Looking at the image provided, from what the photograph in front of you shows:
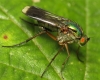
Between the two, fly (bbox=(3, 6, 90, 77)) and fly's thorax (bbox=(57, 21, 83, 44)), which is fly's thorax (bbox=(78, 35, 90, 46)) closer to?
fly (bbox=(3, 6, 90, 77))

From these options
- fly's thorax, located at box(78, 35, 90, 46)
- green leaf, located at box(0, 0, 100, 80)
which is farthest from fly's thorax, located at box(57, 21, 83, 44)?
green leaf, located at box(0, 0, 100, 80)

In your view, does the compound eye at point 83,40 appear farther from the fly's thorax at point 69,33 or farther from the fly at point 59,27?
the fly's thorax at point 69,33

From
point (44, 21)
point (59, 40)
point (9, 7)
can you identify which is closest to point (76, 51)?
point (59, 40)

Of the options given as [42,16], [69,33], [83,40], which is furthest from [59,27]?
[83,40]

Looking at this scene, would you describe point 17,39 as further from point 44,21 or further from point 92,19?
point 92,19

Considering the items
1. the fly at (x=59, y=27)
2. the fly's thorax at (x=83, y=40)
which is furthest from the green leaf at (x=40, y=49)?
the fly's thorax at (x=83, y=40)

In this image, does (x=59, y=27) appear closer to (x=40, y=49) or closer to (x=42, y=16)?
(x=42, y=16)
